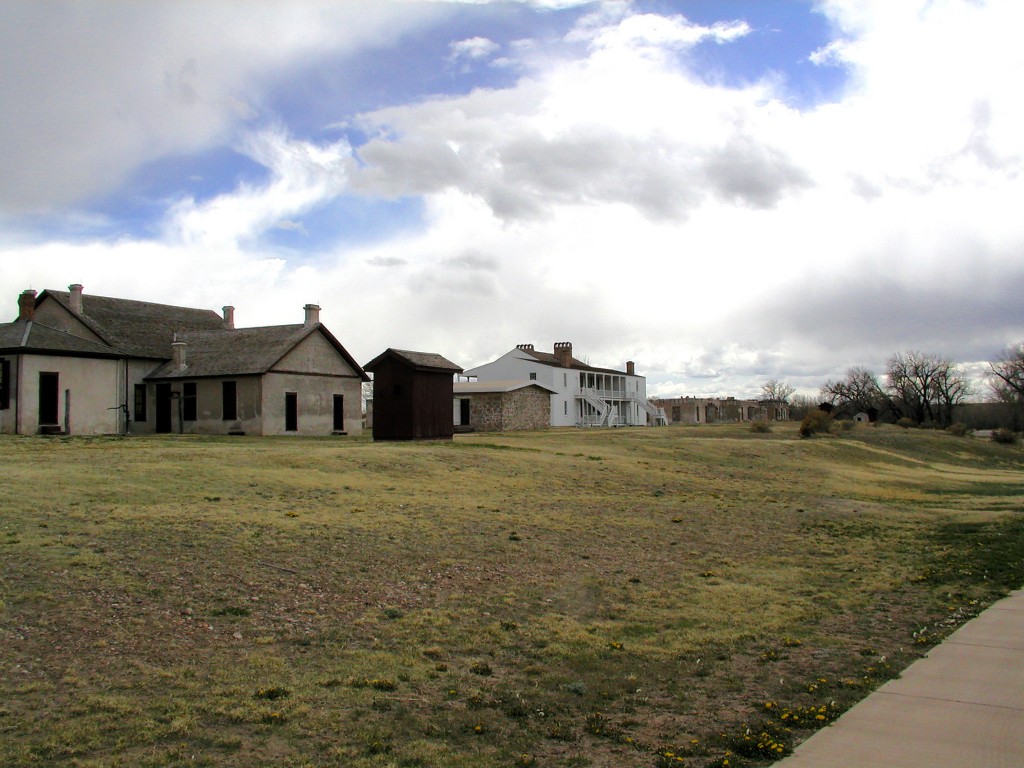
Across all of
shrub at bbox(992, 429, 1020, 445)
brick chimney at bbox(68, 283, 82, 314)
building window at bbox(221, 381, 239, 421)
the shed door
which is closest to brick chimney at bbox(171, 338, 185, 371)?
building window at bbox(221, 381, 239, 421)

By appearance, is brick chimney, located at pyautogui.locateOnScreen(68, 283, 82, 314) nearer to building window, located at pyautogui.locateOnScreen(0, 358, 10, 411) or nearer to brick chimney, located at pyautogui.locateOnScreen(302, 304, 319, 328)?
building window, located at pyautogui.locateOnScreen(0, 358, 10, 411)

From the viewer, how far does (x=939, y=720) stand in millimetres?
6016

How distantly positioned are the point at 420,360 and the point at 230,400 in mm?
9633

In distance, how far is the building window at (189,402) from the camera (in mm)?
37653

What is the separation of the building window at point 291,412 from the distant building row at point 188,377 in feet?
0.15

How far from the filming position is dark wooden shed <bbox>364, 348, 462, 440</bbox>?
106 feet

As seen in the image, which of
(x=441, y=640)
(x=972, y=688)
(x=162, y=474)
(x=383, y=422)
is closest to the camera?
(x=972, y=688)

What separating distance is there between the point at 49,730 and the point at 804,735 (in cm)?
527

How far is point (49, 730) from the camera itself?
5824 mm

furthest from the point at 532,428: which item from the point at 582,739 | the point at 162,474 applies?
the point at 582,739

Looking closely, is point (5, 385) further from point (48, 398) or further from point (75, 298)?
point (75, 298)

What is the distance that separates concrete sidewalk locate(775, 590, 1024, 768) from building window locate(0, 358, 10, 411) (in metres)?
33.6

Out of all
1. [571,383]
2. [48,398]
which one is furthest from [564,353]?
[48,398]

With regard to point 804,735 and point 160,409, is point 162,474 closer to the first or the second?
point 804,735
